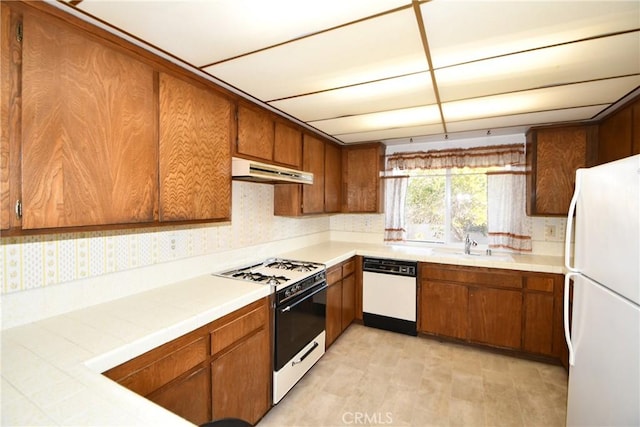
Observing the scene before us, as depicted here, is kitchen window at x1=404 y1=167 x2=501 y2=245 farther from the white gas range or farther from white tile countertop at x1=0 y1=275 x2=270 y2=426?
white tile countertop at x1=0 y1=275 x2=270 y2=426

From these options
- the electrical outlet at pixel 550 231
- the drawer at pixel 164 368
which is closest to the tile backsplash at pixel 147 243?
the electrical outlet at pixel 550 231

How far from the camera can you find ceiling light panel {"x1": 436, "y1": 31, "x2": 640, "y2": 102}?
1.43m

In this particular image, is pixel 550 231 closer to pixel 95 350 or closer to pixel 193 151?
pixel 193 151

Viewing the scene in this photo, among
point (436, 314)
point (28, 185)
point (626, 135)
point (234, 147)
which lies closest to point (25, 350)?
point (28, 185)

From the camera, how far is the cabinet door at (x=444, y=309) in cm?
304

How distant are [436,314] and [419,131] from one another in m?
2.00

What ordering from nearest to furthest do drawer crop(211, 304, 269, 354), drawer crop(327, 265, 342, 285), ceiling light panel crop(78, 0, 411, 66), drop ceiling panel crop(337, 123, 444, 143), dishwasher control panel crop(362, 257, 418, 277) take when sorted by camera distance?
ceiling light panel crop(78, 0, 411, 66) → drawer crop(211, 304, 269, 354) → drawer crop(327, 265, 342, 285) → drop ceiling panel crop(337, 123, 444, 143) → dishwasher control panel crop(362, 257, 418, 277)

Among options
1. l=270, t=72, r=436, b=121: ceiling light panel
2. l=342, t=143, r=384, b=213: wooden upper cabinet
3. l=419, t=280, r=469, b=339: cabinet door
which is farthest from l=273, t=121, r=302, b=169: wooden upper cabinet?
l=419, t=280, r=469, b=339: cabinet door

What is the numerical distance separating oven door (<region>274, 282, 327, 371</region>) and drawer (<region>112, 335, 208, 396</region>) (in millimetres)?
636

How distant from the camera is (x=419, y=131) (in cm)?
307

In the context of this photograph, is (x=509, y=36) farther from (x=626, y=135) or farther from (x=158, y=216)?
(x=158, y=216)

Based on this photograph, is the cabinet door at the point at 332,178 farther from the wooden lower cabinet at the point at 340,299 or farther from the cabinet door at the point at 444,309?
the cabinet door at the point at 444,309

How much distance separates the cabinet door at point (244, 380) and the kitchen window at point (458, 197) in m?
2.45

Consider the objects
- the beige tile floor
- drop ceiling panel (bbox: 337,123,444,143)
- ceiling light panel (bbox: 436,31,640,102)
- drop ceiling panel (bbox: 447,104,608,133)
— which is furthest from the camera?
drop ceiling panel (bbox: 337,123,444,143)
